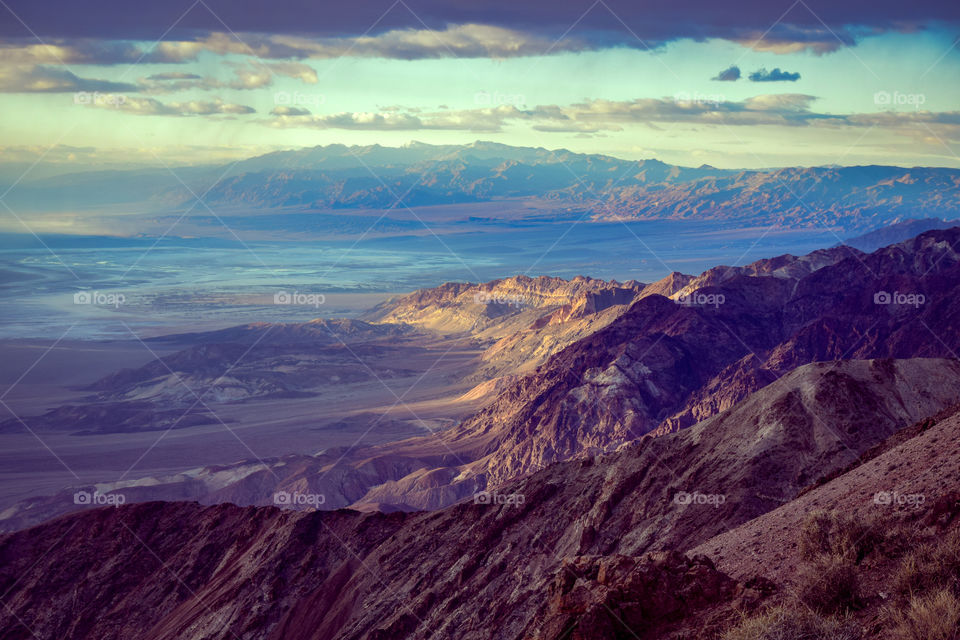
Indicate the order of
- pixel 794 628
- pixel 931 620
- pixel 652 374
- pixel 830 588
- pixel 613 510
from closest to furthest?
pixel 931 620 < pixel 794 628 < pixel 830 588 < pixel 613 510 < pixel 652 374

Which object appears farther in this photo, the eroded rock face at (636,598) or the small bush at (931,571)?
the eroded rock face at (636,598)

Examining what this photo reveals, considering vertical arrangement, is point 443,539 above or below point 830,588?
above

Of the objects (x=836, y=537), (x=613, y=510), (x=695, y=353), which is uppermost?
(x=695, y=353)

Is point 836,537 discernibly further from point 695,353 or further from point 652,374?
point 695,353

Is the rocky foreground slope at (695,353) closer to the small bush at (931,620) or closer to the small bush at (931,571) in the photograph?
the small bush at (931,571)

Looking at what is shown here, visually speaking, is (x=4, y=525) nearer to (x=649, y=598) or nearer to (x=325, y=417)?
(x=325, y=417)

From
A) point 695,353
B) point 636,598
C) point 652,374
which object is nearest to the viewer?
point 636,598

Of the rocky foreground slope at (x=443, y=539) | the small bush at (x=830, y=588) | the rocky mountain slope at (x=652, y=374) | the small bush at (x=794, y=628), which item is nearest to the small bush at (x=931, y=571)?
the small bush at (x=830, y=588)

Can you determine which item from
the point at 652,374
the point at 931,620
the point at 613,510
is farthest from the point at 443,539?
the point at 652,374
